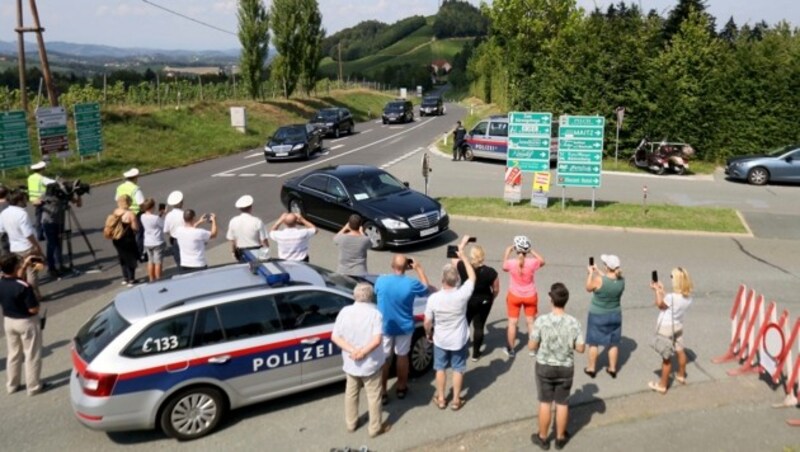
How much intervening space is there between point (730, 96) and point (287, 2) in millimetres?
34070

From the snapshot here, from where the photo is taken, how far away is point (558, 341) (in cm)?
610

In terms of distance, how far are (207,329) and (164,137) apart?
87.7 feet

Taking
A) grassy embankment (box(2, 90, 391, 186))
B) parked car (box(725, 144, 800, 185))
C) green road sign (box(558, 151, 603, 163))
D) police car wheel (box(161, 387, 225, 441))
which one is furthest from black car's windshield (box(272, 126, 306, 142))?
police car wheel (box(161, 387, 225, 441))

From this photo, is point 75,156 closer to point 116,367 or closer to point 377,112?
point 116,367

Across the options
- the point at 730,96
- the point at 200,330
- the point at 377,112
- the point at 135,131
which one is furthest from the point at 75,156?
the point at 377,112

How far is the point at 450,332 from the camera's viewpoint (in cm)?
668

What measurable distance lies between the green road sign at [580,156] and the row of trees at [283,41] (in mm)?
32431

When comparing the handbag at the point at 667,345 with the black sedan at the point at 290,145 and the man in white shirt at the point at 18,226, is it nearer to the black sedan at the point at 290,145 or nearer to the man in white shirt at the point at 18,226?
the man in white shirt at the point at 18,226

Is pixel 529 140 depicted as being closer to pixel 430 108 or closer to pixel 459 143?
pixel 459 143

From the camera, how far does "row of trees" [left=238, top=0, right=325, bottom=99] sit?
146 ft

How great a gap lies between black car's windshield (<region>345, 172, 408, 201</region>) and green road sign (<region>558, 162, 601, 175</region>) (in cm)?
453

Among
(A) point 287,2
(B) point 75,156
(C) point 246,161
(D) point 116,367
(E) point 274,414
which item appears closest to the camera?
(D) point 116,367

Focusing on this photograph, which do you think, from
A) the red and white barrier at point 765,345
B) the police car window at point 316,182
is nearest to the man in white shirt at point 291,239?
the police car window at point 316,182

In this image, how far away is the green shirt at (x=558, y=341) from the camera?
6098 millimetres
